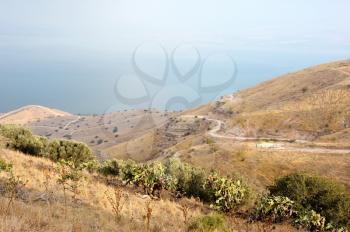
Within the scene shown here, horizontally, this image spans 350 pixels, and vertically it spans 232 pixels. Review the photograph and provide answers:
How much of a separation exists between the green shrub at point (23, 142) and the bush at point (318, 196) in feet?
64.2

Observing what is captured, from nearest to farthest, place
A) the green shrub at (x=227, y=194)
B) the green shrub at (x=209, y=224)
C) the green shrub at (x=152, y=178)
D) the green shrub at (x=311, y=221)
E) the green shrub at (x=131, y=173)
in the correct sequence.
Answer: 1. the green shrub at (x=209, y=224)
2. the green shrub at (x=311, y=221)
3. the green shrub at (x=227, y=194)
4. the green shrub at (x=152, y=178)
5. the green shrub at (x=131, y=173)

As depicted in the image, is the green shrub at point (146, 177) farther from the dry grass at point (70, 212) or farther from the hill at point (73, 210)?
the dry grass at point (70, 212)

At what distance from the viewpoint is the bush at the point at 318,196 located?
23.4 meters

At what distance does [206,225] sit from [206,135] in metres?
70.5

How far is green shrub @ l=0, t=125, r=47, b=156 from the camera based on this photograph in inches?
1332

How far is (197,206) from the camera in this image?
73.7 feet

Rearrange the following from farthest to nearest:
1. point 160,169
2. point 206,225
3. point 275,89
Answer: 1. point 275,89
2. point 160,169
3. point 206,225

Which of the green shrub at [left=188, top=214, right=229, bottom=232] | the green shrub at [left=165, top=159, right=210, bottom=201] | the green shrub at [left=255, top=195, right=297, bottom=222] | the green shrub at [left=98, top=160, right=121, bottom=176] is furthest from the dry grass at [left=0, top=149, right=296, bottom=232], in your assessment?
the green shrub at [left=98, top=160, right=121, bottom=176]

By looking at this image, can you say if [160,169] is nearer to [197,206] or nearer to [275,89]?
[197,206]

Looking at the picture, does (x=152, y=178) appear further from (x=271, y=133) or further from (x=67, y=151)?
(x=271, y=133)

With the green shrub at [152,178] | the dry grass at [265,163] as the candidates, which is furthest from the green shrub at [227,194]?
the dry grass at [265,163]

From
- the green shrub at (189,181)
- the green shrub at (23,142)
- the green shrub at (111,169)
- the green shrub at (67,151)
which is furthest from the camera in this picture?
the green shrub at (67,151)

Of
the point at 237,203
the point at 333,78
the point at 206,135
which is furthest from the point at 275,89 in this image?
the point at 237,203

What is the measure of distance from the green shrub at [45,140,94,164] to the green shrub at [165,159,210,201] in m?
8.80
